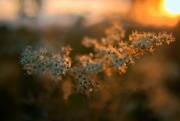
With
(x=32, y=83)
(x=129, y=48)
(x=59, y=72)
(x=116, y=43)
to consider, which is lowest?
(x=59, y=72)

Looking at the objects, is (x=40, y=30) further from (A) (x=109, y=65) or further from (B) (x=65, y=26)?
(A) (x=109, y=65)

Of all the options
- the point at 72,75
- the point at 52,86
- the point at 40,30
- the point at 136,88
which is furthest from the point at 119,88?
the point at 40,30

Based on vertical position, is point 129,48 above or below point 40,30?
below

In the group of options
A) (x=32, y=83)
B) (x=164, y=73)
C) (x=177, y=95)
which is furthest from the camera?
(x=164, y=73)

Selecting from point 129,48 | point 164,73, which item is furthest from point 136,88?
point 164,73

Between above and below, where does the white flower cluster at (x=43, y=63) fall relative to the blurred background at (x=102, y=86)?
below

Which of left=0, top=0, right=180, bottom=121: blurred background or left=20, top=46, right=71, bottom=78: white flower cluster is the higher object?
left=0, top=0, right=180, bottom=121: blurred background

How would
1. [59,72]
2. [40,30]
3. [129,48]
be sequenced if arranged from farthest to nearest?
[40,30] → [129,48] → [59,72]

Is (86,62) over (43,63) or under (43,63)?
over

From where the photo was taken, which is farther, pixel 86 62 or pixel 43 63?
A: pixel 86 62

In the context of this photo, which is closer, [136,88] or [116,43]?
[116,43]
